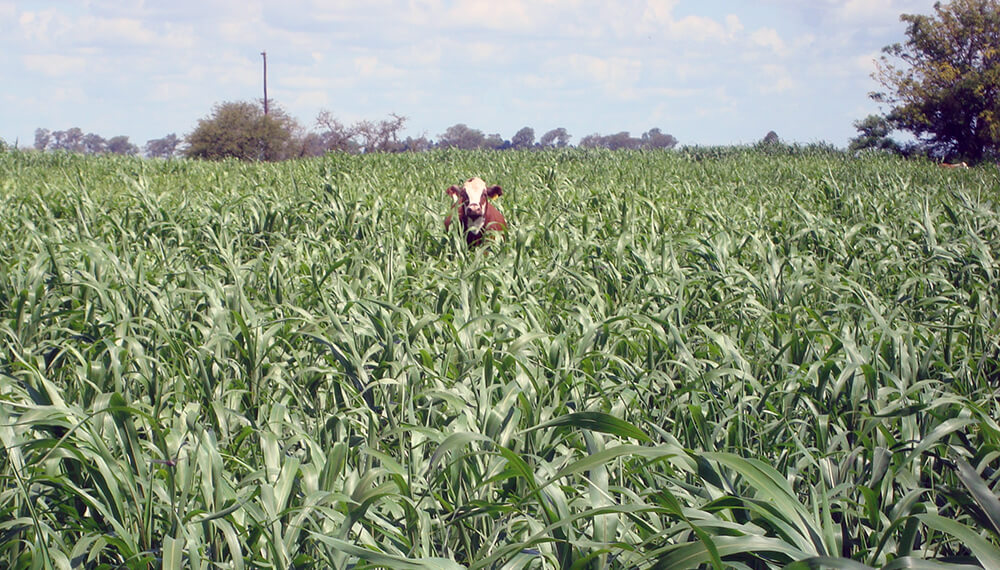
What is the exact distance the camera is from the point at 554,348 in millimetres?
3369

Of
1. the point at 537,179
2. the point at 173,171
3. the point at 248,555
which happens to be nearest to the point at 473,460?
the point at 248,555

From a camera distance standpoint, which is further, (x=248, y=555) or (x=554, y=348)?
(x=554, y=348)

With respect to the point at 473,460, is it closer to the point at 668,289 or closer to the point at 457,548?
the point at 457,548

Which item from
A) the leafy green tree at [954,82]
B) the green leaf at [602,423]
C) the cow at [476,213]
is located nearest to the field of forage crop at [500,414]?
the green leaf at [602,423]

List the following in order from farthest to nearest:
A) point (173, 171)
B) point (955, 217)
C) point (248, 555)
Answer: point (173, 171), point (955, 217), point (248, 555)

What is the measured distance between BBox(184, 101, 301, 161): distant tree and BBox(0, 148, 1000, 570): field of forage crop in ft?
182

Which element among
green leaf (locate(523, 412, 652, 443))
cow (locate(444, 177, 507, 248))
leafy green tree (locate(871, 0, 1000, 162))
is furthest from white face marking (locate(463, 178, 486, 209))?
leafy green tree (locate(871, 0, 1000, 162))

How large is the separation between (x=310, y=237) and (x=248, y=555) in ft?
16.2

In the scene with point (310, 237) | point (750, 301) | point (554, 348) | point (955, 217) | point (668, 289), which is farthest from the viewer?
point (955, 217)

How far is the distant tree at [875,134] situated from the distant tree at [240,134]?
4392 centimetres

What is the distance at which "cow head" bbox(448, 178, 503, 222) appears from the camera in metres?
8.15

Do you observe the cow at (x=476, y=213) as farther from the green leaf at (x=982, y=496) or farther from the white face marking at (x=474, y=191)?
the green leaf at (x=982, y=496)

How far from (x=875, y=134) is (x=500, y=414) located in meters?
55.7

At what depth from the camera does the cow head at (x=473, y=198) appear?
26.8ft
